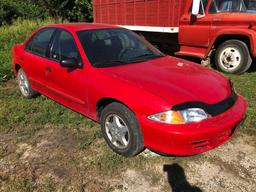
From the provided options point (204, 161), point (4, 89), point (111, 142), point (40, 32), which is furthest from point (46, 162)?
point (4, 89)

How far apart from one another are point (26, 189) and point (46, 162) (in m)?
0.50

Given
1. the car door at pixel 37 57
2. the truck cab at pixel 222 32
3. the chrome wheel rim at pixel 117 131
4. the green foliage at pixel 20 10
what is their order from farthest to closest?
the green foliage at pixel 20 10 < the truck cab at pixel 222 32 < the car door at pixel 37 57 < the chrome wheel rim at pixel 117 131

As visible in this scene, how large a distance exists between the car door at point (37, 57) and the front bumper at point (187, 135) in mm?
2282

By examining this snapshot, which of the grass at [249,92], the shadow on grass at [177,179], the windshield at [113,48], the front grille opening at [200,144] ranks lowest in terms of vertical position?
the shadow on grass at [177,179]

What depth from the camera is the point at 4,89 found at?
20.2ft

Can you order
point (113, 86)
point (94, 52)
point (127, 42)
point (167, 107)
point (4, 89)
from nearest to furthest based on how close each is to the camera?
point (167, 107) → point (113, 86) → point (94, 52) → point (127, 42) → point (4, 89)

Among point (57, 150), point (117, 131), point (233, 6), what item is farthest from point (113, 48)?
point (233, 6)

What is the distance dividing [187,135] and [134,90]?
0.76m

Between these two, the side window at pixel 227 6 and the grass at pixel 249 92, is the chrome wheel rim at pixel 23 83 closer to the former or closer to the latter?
the grass at pixel 249 92

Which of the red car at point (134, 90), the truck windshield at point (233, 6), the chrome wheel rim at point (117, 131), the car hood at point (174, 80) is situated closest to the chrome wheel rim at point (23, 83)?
the red car at point (134, 90)

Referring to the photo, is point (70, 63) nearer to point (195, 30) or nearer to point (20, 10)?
point (195, 30)

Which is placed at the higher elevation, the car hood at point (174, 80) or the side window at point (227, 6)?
the side window at point (227, 6)

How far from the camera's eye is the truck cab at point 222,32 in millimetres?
6359

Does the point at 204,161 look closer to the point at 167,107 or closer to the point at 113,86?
the point at 167,107
